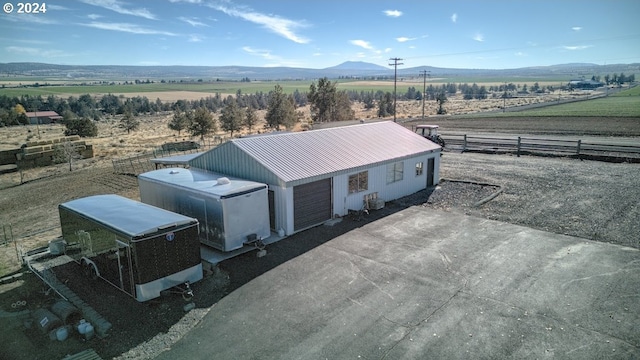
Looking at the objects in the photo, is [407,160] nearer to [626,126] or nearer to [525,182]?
[525,182]

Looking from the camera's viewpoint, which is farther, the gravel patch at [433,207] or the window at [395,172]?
the window at [395,172]

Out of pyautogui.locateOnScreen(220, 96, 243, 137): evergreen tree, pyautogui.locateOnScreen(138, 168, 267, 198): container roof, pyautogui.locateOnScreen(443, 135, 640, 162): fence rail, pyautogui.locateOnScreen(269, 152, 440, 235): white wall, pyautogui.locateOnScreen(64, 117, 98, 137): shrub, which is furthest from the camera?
pyautogui.locateOnScreen(64, 117, 98, 137): shrub

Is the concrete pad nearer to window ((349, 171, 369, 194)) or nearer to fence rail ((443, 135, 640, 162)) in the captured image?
window ((349, 171, 369, 194))

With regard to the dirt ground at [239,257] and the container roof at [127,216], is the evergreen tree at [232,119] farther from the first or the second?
the container roof at [127,216]

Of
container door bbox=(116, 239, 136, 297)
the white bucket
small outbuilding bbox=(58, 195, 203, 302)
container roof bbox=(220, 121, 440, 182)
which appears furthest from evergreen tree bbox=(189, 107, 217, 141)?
the white bucket

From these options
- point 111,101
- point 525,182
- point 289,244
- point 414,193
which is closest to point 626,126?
point 525,182

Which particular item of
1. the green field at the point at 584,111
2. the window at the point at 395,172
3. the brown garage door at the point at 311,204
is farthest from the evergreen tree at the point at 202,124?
the green field at the point at 584,111

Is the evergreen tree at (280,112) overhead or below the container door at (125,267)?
overhead
